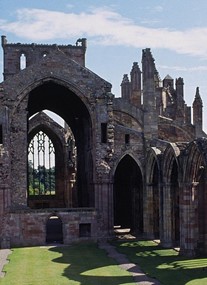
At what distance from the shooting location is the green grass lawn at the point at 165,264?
2073 cm

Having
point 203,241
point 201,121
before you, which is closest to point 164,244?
point 203,241

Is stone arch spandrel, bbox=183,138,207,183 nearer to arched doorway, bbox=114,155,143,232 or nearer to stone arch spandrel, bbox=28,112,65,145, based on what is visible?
arched doorway, bbox=114,155,143,232

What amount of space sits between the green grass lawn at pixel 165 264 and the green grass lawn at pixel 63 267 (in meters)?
1.28

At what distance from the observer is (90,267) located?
24203 millimetres

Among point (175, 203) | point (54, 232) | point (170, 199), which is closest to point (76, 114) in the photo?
point (54, 232)

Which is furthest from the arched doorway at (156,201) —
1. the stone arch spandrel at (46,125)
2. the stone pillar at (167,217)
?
the stone arch spandrel at (46,125)

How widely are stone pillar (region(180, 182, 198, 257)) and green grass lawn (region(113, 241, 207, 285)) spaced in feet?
2.85

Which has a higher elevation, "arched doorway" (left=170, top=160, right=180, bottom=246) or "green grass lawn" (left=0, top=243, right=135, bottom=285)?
"arched doorway" (left=170, top=160, right=180, bottom=246)

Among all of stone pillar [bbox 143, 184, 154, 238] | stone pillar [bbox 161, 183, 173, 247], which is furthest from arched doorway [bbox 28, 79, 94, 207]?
stone pillar [bbox 161, 183, 173, 247]

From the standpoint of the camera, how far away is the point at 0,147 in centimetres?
3334

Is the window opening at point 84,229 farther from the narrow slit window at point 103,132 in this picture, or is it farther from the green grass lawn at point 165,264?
the narrow slit window at point 103,132

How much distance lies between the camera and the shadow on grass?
2102 centimetres

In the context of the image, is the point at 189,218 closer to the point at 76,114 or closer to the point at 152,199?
the point at 152,199

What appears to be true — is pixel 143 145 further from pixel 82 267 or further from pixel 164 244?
pixel 82 267
